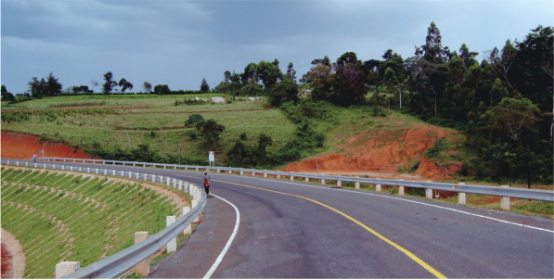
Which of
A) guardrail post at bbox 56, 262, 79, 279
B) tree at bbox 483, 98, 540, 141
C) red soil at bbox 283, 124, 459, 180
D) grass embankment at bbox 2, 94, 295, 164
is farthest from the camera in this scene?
grass embankment at bbox 2, 94, 295, 164

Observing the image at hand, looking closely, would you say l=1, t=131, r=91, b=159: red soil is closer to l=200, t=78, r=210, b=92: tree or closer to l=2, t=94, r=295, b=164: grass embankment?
l=2, t=94, r=295, b=164: grass embankment

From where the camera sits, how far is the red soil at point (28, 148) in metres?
71.2

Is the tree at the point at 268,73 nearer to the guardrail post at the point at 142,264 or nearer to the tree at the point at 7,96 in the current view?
the tree at the point at 7,96

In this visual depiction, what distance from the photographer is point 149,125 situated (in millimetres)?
81750

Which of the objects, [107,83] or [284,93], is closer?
[284,93]

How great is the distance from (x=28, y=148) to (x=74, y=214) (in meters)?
50.0

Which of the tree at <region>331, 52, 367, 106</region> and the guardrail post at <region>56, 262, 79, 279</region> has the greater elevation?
the tree at <region>331, 52, 367, 106</region>

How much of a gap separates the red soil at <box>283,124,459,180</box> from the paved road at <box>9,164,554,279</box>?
132 feet

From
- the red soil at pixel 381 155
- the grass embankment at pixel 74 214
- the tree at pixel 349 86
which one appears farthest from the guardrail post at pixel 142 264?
the tree at pixel 349 86

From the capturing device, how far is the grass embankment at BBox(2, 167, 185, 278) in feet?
68.2

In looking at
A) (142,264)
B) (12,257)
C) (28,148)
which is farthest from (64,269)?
(28,148)

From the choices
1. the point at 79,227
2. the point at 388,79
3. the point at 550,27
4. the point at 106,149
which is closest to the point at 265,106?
the point at 388,79

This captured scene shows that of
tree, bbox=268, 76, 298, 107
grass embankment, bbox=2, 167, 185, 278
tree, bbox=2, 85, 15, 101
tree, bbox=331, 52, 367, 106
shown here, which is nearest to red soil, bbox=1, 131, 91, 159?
grass embankment, bbox=2, 167, 185, 278

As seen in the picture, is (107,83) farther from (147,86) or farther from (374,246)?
(374,246)
